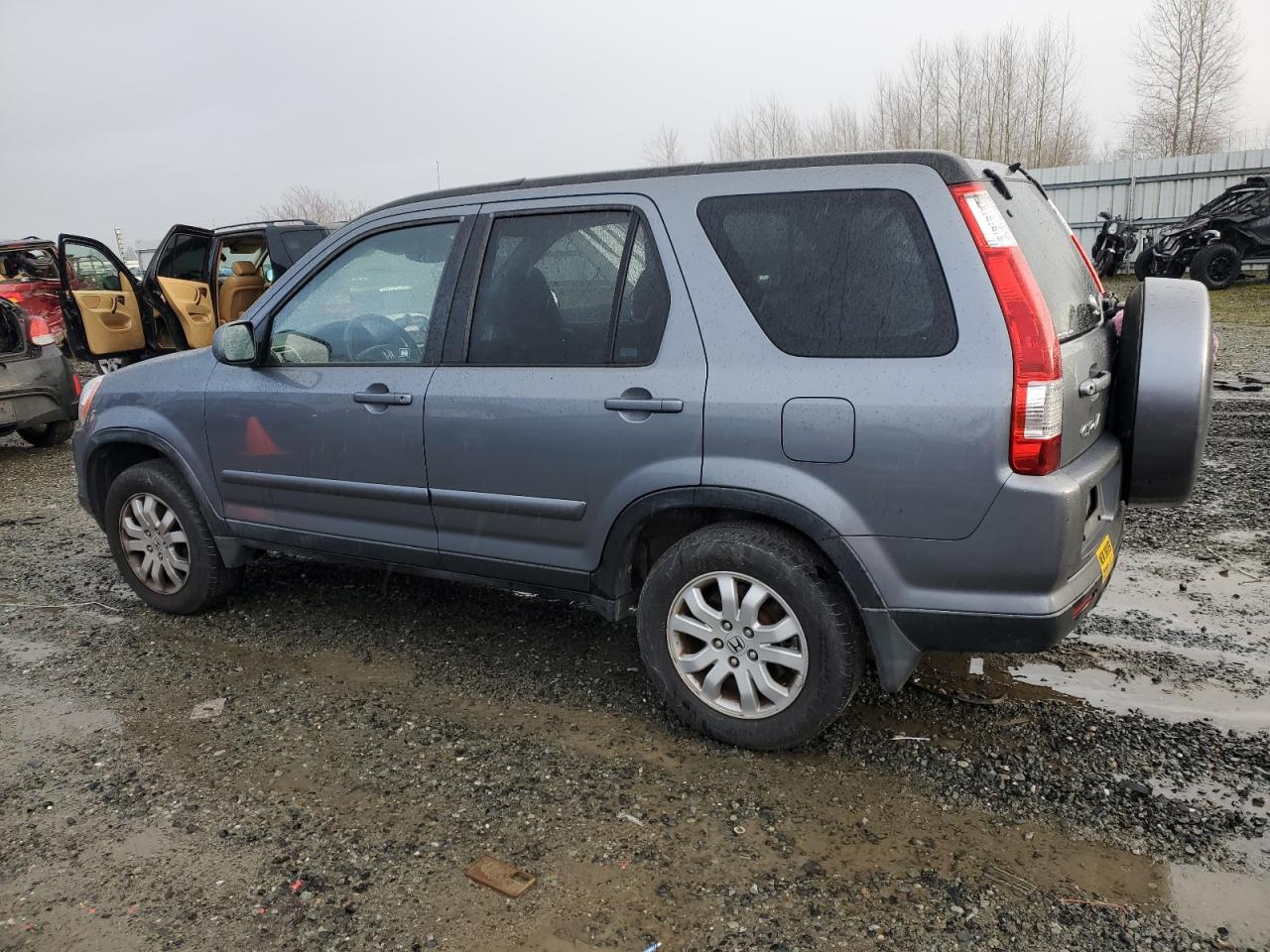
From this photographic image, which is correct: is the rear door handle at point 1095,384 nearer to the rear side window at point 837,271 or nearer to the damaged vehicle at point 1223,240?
the rear side window at point 837,271

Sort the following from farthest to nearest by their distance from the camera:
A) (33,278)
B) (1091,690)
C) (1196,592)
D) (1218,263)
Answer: (1218,263), (33,278), (1196,592), (1091,690)

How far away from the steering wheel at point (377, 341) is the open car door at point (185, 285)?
6.96 meters

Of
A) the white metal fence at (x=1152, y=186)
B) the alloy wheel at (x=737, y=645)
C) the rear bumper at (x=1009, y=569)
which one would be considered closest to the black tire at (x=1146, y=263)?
the white metal fence at (x=1152, y=186)

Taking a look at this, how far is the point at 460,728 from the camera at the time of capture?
3396mm

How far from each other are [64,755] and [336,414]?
4.98ft

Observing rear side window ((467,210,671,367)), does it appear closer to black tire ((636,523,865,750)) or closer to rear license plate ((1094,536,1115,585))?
black tire ((636,523,865,750))

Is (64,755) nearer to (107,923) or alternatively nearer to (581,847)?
(107,923)

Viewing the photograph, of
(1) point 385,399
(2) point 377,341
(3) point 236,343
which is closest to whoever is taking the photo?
(1) point 385,399

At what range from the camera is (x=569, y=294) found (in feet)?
10.9

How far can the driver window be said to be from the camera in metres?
3.63

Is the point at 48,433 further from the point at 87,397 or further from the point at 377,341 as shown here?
the point at 377,341

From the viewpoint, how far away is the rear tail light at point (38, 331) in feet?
28.0

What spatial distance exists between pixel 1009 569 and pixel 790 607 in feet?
2.12

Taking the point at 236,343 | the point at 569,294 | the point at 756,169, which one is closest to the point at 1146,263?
the point at 756,169
